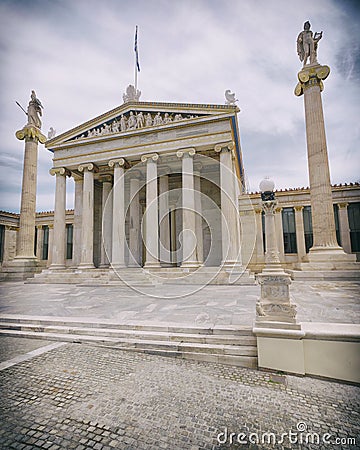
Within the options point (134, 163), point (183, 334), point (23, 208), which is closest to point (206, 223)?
point (134, 163)

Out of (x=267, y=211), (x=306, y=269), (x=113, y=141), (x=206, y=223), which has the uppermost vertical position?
(x=113, y=141)

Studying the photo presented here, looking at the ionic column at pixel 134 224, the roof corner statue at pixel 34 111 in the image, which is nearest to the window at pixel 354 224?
the ionic column at pixel 134 224

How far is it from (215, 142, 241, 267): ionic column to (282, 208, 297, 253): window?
34.6ft

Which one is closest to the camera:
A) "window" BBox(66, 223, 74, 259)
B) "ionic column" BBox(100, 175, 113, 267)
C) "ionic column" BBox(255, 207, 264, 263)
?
"ionic column" BBox(100, 175, 113, 267)

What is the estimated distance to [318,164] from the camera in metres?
16.0

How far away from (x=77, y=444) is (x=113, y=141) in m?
20.2

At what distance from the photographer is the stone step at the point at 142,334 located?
5.37 metres

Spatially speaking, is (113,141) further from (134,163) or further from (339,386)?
(339,386)

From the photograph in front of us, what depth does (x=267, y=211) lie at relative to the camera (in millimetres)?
7039

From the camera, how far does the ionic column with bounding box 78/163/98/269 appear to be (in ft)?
65.0

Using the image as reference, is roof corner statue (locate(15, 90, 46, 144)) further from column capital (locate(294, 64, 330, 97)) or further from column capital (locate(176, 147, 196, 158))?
column capital (locate(294, 64, 330, 97))

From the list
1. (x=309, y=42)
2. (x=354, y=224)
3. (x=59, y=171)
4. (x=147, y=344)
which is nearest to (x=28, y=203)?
(x=59, y=171)

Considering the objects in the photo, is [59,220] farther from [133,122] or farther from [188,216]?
[188,216]

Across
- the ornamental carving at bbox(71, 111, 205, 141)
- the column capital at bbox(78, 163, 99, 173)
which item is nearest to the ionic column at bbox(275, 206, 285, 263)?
the ornamental carving at bbox(71, 111, 205, 141)
